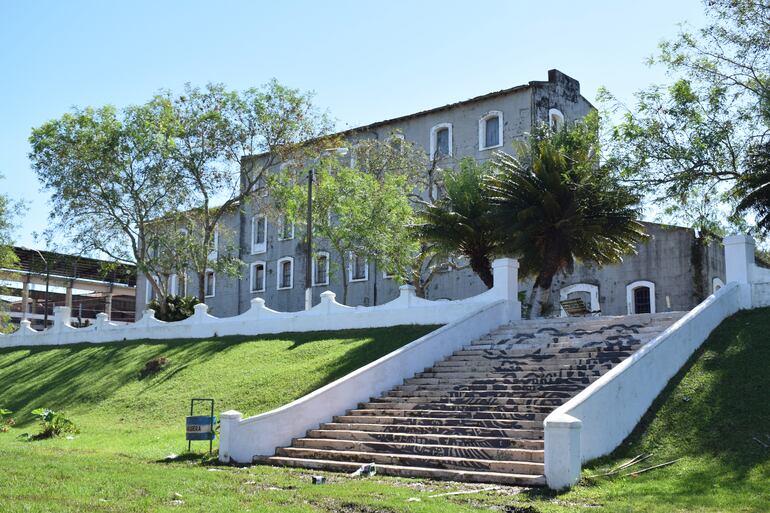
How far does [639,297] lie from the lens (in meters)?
31.7

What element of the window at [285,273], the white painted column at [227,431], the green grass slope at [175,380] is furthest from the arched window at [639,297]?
the white painted column at [227,431]

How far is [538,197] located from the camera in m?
22.6

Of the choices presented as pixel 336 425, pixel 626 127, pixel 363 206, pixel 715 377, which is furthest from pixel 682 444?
pixel 363 206

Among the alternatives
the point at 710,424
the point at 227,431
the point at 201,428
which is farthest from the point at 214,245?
the point at 710,424

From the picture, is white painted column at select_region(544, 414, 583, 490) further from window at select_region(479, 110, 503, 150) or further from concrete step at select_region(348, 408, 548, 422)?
window at select_region(479, 110, 503, 150)

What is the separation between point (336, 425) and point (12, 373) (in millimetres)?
21200

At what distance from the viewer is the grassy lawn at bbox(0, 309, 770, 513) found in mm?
9719

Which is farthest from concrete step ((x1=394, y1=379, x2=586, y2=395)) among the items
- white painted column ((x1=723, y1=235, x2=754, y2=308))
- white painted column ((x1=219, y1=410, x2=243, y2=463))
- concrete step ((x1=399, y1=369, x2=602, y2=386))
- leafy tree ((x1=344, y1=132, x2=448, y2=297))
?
leafy tree ((x1=344, y1=132, x2=448, y2=297))

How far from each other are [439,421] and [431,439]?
2.56 feet

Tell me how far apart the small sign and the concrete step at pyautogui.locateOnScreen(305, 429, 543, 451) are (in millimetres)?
1845

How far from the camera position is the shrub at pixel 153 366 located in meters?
25.3

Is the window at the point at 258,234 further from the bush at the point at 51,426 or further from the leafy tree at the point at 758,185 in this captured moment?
the leafy tree at the point at 758,185

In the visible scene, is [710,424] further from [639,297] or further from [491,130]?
[491,130]

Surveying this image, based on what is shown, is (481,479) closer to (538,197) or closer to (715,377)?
(715,377)
